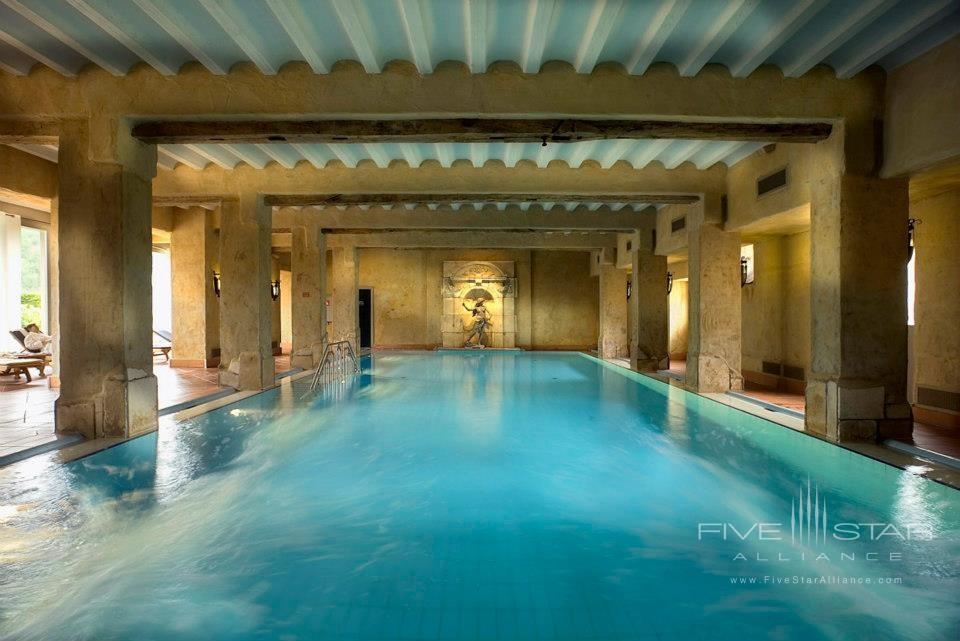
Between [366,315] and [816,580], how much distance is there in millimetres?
19573

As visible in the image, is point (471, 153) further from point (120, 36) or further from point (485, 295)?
point (485, 295)

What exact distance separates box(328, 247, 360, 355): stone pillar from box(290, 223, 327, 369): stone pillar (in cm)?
222

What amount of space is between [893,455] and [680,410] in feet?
9.80

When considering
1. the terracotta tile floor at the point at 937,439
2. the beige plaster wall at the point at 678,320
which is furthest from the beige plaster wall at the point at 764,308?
the beige plaster wall at the point at 678,320

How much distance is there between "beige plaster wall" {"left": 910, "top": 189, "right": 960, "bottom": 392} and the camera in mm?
6391

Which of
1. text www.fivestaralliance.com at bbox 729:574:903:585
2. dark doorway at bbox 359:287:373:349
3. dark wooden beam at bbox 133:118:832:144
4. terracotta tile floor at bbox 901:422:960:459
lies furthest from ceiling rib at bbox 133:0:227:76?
dark doorway at bbox 359:287:373:349

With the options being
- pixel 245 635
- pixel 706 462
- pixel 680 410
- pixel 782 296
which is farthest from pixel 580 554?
pixel 782 296

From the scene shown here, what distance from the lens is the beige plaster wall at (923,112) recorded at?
15.4 ft

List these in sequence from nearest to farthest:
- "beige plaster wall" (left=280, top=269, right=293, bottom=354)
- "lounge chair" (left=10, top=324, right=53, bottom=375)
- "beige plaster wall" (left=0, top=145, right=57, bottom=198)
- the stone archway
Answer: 1. "beige plaster wall" (left=0, top=145, right=57, bottom=198)
2. "lounge chair" (left=10, top=324, right=53, bottom=375)
3. the stone archway
4. "beige plaster wall" (left=280, top=269, right=293, bottom=354)

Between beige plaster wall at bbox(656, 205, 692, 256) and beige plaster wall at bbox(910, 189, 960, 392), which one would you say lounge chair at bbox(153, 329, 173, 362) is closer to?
beige plaster wall at bbox(656, 205, 692, 256)

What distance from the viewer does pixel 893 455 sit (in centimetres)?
505

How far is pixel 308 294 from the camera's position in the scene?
41.1 ft

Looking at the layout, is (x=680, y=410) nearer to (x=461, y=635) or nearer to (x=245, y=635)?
(x=461, y=635)

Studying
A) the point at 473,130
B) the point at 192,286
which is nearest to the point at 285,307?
the point at 192,286
